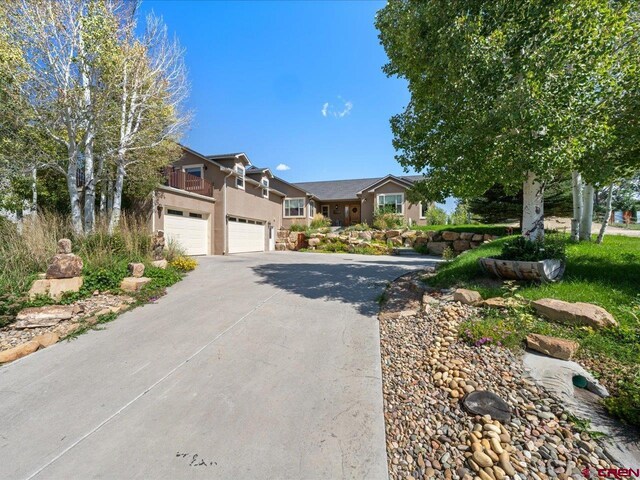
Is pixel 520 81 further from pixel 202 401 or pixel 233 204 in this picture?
pixel 233 204

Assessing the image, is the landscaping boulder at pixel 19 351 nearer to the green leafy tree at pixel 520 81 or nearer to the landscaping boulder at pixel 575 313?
the landscaping boulder at pixel 575 313

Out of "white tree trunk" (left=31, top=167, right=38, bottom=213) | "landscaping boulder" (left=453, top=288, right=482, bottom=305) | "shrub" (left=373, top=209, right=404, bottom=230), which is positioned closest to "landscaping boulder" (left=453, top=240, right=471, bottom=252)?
"shrub" (left=373, top=209, right=404, bottom=230)

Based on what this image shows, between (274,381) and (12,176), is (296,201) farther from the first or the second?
(274,381)

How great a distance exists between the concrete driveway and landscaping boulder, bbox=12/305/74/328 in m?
0.83

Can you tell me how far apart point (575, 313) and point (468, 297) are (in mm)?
1387

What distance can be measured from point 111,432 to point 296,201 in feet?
80.0

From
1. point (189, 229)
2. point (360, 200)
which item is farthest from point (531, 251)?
point (360, 200)

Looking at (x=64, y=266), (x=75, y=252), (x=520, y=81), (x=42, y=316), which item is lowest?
(x=42, y=316)

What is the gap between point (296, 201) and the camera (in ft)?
86.1

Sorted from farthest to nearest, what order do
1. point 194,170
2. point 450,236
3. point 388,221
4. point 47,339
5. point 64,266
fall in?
point 388,221 < point 450,236 < point 194,170 < point 64,266 < point 47,339

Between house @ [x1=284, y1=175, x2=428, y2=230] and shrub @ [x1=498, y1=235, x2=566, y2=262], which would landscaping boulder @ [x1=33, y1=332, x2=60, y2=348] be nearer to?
shrub @ [x1=498, y1=235, x2=566, y2=262]

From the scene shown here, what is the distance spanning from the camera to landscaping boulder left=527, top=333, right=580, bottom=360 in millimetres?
3078

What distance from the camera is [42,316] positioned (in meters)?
4.65

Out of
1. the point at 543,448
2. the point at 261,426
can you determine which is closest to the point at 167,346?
the point at 261,426
